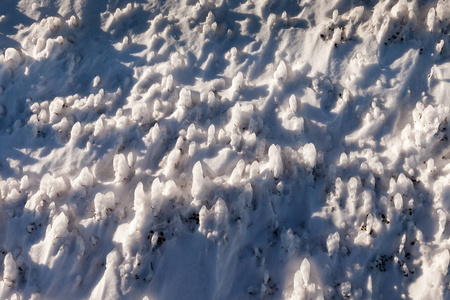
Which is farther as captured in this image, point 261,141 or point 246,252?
point 261,141

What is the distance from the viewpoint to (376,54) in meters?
5.95

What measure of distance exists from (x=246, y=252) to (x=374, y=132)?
2.76m

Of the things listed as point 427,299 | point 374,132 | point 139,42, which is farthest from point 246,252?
point 139,42

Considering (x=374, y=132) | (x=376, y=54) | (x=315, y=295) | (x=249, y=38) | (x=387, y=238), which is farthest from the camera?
(x=249, y=38)

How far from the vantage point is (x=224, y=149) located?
537 centimetres

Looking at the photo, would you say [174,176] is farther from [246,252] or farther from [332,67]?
[332,67]

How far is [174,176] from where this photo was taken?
5.18 metres

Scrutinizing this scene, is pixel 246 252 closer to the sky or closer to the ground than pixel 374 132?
closer to the ground

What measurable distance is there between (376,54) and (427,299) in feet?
12.8

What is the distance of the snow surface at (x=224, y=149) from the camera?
452 cm

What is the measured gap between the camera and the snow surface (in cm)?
452

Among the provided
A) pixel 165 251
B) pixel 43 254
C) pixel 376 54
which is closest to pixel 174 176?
pixel 165 251

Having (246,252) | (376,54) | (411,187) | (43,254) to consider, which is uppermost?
(376,54)

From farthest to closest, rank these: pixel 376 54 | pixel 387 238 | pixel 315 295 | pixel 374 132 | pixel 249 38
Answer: pixel 249 38, pixel 376 54, pixel 374 132, pixel 387 238, pixel 315 295
